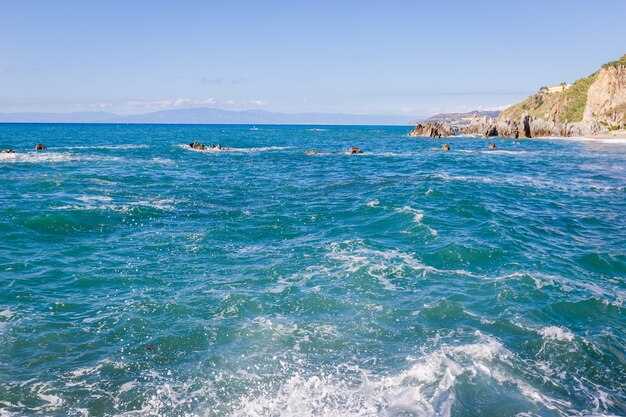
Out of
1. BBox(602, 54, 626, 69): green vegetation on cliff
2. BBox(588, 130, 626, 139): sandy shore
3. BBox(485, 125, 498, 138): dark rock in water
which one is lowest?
BBox(588, 130, 626, 139): sandy shore

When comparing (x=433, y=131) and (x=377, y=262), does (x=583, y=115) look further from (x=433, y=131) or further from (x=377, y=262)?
(x=377, y=262)

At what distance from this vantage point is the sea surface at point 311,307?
10711mm

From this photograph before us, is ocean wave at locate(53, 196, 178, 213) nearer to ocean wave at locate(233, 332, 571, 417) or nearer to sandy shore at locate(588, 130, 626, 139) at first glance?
ocean wave at locate(233, 332, 571, 417)

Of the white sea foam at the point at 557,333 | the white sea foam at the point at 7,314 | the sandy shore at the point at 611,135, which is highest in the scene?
the sandy shore at the point at 611,135

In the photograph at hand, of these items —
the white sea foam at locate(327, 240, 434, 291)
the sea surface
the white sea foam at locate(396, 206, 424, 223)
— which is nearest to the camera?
the sea surface

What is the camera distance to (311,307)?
50.7 feet

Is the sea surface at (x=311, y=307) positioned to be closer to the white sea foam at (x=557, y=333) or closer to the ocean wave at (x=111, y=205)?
the white sea foam at (x=557, y=333)

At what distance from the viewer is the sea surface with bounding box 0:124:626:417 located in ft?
35.1

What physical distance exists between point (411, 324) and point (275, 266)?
6.96m

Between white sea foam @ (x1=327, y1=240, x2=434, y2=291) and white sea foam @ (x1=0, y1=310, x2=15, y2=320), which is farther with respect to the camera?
white sea foam @ (x1=327, y1=240, x2=434, y2=291)

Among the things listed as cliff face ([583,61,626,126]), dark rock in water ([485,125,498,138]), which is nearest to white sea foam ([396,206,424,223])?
cliff face ([583,61,626,126])

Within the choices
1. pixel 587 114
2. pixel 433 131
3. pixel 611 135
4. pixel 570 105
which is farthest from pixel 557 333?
pixel 570 105

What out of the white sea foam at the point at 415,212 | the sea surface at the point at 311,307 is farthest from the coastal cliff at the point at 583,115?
the white sea foam at the point at 415,212

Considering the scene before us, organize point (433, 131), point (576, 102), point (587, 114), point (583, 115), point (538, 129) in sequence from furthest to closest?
1. point (576, 102)
2. point (433, 131)
3. point (583, 115)
4. point (538, 129)
5. point (587, 114)
